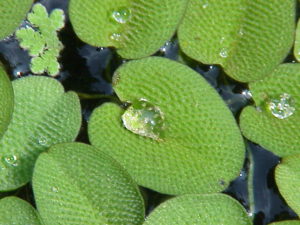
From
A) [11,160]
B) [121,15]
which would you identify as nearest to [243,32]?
[121,15]

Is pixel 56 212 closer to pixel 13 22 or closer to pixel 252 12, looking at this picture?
pixel 13 22

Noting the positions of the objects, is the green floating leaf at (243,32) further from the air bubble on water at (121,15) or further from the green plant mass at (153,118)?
the air bubble on water at (121,15)

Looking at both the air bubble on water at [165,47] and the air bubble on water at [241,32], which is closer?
the air bubble on water at [241,32]

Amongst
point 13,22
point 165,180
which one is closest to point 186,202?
point 165,180

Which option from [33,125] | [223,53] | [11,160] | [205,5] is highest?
[205,5]

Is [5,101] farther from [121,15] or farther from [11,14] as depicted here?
[121,15]

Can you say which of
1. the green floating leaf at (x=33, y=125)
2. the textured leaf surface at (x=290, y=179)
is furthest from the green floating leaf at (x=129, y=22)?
the textured leaf surface at (x=290, y=179)

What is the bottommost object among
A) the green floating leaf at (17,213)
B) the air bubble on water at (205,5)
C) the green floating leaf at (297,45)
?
the green floating leaf at (17,213)
